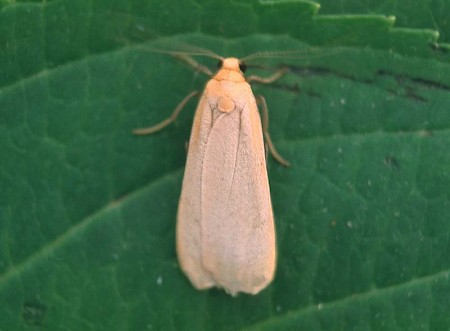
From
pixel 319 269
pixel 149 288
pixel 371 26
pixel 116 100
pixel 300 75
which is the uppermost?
pixel 371 26

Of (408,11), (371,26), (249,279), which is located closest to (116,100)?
(249,279)

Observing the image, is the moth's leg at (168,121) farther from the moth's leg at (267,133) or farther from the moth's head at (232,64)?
the moth's leg at (267,133)

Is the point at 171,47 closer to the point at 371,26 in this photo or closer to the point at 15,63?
the point at 15,63

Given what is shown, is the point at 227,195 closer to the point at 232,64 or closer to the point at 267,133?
the point at 267,133

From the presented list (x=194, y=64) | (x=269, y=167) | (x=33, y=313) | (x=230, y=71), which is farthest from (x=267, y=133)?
(x=33, y=313)

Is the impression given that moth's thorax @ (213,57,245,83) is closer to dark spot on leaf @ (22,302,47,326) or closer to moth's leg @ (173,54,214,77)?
moth's leg @ (173,54,214,77)

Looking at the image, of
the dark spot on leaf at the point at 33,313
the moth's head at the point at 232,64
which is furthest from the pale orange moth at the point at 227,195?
the dark spot on leaf at the point at 33,313
